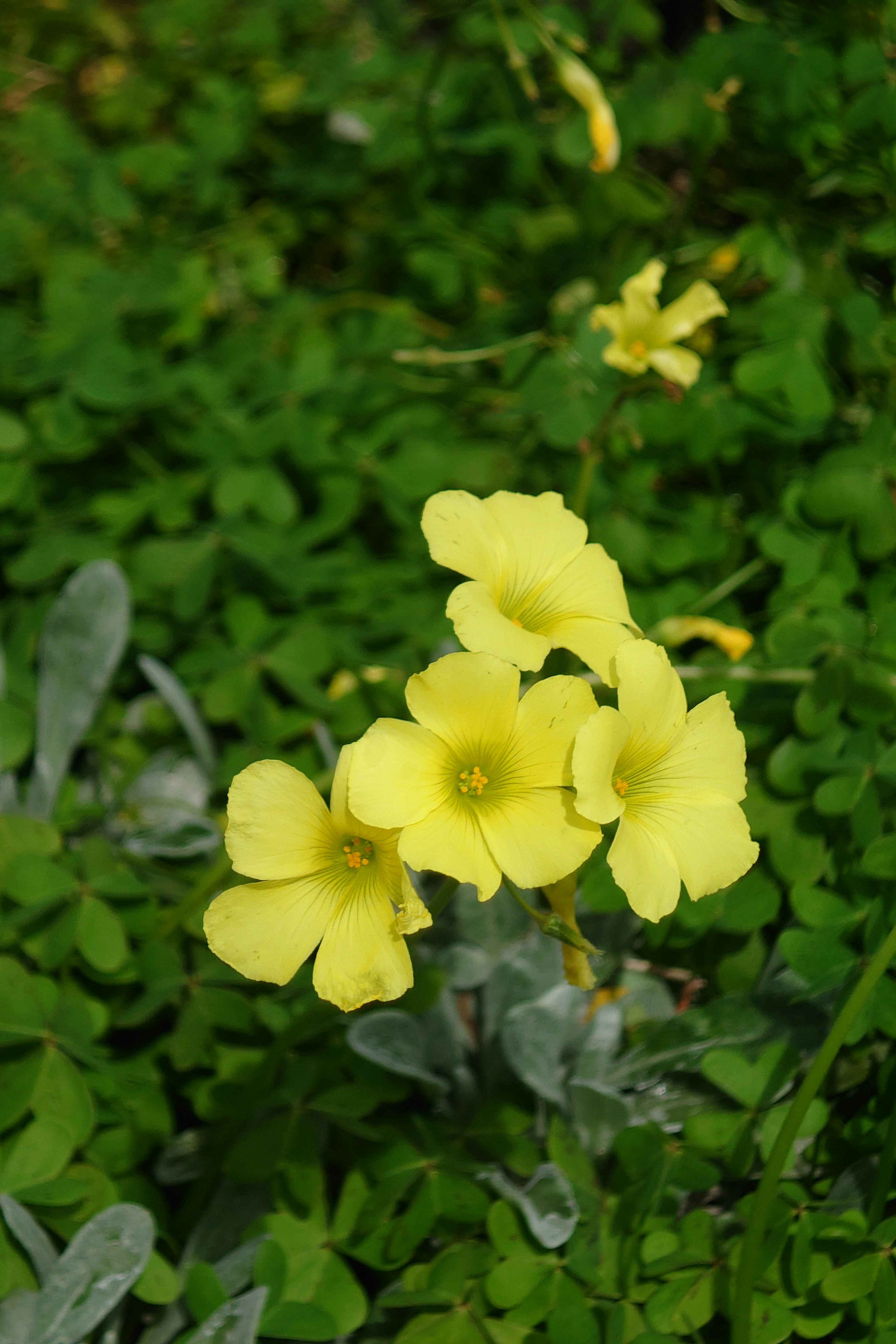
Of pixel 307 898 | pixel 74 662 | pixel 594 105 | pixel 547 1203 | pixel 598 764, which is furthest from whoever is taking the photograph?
pixel 594 105

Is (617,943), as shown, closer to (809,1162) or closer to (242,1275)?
(809,1162)

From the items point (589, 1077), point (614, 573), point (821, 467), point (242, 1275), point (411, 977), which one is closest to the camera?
point (411, 977)

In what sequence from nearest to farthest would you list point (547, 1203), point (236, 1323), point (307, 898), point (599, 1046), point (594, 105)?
point (307, 898), point (236, 1323), point (547, 1203), point (599, 1046), point (594, 105)

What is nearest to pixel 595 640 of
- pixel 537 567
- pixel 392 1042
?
pixel 537 567

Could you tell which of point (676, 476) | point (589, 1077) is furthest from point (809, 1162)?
point (676, 476)

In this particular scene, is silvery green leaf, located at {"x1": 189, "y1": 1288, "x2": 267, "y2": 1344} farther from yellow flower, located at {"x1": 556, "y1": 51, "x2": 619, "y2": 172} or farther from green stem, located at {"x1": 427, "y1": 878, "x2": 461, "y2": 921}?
yellow flower, located at {"x1": 556, "y1": 51, "x2": 619, "y2": 172}

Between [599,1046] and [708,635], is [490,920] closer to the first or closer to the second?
[599,1046]
